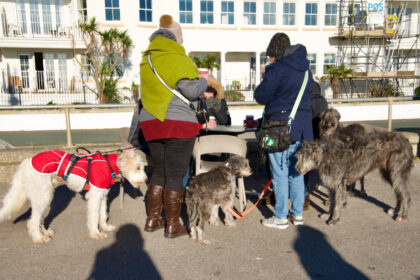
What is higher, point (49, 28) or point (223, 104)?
point (49, 28)

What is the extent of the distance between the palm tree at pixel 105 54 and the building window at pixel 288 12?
37.2 ft

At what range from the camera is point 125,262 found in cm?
382

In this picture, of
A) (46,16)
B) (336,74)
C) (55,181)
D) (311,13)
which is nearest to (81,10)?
(46,16)

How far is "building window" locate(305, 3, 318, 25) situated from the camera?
26.8 meters

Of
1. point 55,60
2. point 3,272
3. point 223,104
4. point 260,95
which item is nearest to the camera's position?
point 3,272

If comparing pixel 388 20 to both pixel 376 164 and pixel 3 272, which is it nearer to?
pixel 376 164

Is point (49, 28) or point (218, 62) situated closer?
point (49, 28)

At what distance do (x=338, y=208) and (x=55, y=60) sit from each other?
971 inches

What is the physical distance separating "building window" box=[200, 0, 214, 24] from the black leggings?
897 inches

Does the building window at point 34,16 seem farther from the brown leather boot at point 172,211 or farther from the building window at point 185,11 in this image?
the brown leather boot at point 172,211

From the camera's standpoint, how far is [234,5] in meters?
25.8

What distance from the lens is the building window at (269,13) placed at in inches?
1043

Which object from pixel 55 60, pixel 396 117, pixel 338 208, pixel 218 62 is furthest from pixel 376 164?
pixel 55 60

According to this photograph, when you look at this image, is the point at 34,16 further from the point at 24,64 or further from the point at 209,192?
the point at 209,192
